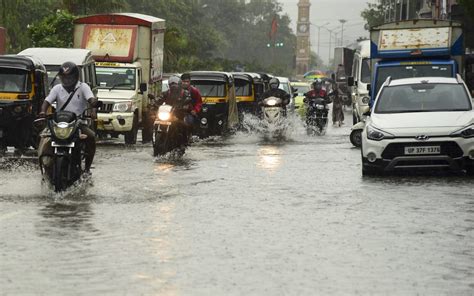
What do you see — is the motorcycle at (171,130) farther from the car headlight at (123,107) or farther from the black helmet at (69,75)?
the black helmet at (69,75)

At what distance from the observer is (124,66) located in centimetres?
3381

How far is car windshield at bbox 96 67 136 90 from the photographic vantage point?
33.2 meters

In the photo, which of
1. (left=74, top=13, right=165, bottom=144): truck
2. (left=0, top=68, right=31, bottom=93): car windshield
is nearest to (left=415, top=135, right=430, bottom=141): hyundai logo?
(left=0, top=68, right=31, bottom=93): car windshield

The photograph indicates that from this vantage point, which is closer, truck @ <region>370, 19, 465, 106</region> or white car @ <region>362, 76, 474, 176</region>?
white car @ <region>362, 76, 474, 176</region>

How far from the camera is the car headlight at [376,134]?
19344 mm

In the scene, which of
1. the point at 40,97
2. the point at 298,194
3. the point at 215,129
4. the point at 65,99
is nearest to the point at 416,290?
the point at 298,194

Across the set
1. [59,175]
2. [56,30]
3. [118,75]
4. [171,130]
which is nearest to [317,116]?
[118,75]

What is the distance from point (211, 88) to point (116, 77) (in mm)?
3647

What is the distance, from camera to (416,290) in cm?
929

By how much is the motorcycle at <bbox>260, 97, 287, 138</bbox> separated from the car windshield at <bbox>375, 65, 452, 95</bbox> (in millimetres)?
6189

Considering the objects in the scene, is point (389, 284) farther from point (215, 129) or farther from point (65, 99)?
point (215, 129)

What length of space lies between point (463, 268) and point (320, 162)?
43.8ft

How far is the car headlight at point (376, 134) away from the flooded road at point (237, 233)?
633 millimetres

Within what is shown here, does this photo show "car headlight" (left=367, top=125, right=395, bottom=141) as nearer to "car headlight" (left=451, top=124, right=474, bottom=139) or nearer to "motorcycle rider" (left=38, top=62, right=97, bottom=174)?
"car headlight" (left=451, top=124, right=474, bottom=139)
